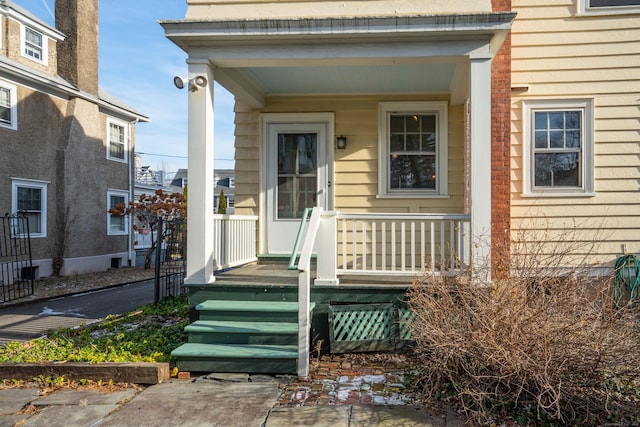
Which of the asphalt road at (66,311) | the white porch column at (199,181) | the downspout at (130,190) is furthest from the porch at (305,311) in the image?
the downspout at (130,190)

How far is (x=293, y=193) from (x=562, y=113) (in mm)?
4080

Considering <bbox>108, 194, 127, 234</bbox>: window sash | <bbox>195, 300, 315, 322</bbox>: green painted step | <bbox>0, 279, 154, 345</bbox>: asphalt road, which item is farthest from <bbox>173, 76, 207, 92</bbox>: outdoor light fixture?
<bbox>108, 194, 127, 234</bbox>: window sash

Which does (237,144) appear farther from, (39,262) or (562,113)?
(39,262)

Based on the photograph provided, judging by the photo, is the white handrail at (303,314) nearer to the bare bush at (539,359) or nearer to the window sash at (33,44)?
the bare bush at (539,359)

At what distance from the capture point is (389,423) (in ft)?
11.9

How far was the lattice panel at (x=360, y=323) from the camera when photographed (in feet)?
17.7

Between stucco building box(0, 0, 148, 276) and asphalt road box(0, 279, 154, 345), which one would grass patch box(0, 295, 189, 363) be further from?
stucco building box(0, 0, 148, 276)

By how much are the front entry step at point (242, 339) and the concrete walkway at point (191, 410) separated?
0.27 metres

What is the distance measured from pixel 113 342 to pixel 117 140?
542 inches

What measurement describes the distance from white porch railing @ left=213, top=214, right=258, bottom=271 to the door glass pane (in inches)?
23.3

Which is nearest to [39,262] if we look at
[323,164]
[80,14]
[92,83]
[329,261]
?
[92,83]

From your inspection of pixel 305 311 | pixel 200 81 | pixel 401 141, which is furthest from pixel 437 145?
pixel 305 311

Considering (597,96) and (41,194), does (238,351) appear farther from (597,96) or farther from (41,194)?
(41,194)

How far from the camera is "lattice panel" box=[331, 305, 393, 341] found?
5.40 m
